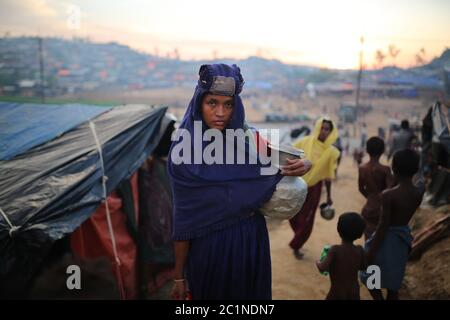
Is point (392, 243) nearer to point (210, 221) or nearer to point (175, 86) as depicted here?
point (210, 221)

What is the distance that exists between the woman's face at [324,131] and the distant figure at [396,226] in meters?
1.87

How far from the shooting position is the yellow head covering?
4777 mm

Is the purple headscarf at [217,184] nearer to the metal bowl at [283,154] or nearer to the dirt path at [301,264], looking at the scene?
the metal bowl at [283,154]

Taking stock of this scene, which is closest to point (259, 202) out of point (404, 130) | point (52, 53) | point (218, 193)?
point (218, 193)

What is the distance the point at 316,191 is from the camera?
4.94 meters

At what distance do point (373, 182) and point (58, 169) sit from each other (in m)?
3.23

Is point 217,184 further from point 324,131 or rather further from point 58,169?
point 324,131

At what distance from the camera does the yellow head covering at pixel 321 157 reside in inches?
188

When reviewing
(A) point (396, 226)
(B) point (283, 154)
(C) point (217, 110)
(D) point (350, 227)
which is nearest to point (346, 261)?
(D) point (350, 227)

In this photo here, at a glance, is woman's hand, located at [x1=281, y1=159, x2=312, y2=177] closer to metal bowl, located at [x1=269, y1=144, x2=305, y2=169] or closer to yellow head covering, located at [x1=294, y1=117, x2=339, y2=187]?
metal bowl, located at [x1=269, y1=144, x2=305, y2=169]

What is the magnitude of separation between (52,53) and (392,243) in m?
88.3

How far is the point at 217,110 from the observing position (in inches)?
69.4

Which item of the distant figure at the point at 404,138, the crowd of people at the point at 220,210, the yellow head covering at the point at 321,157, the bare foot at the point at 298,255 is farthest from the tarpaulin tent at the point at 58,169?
the distant figure at the point at 404,138
